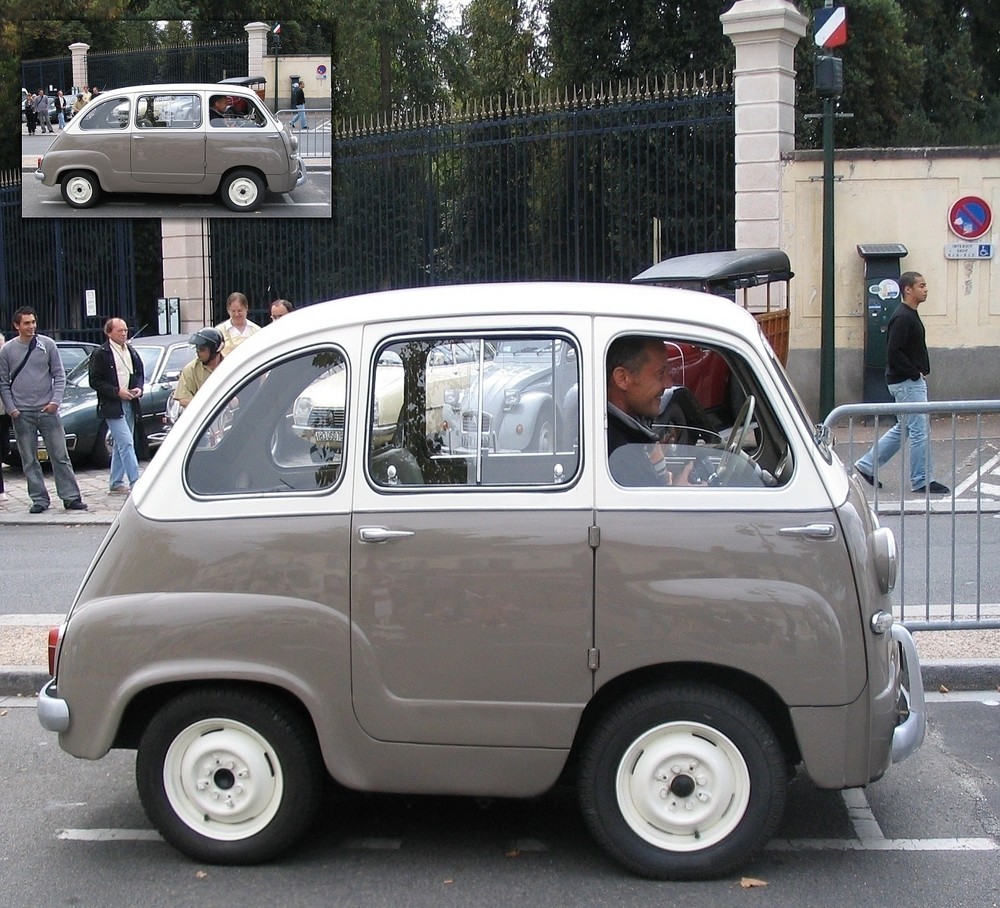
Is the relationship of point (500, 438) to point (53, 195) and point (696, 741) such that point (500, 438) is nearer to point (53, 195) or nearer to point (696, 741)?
point (696, 741)

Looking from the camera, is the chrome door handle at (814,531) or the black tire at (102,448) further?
the black tire at (102,448)

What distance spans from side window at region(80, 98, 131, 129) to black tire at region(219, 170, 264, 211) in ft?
5.39

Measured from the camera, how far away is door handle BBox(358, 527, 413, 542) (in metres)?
4.17

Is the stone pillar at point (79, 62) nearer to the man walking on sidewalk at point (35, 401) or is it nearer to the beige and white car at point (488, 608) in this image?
the man walking on sidewalk at point (35, 401)

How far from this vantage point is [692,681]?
4199 millimetres

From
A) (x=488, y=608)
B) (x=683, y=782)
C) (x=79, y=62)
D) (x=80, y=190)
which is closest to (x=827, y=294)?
(x=80, y=190)

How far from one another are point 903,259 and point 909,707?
12559mm

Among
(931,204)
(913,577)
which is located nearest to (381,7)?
(931,204)

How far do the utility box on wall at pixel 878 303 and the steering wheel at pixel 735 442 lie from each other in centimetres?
1182

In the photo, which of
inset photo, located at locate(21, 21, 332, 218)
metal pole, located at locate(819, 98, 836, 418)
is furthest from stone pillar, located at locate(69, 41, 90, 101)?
metal pole, located at locate(819, 98, 836, 418)

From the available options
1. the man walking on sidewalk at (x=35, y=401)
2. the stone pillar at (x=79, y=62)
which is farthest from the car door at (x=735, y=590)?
the stone pillar at (x=79, y=62)

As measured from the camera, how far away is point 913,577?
22.5 feet

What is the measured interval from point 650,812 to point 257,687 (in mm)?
1345

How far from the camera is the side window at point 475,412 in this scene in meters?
4.24
